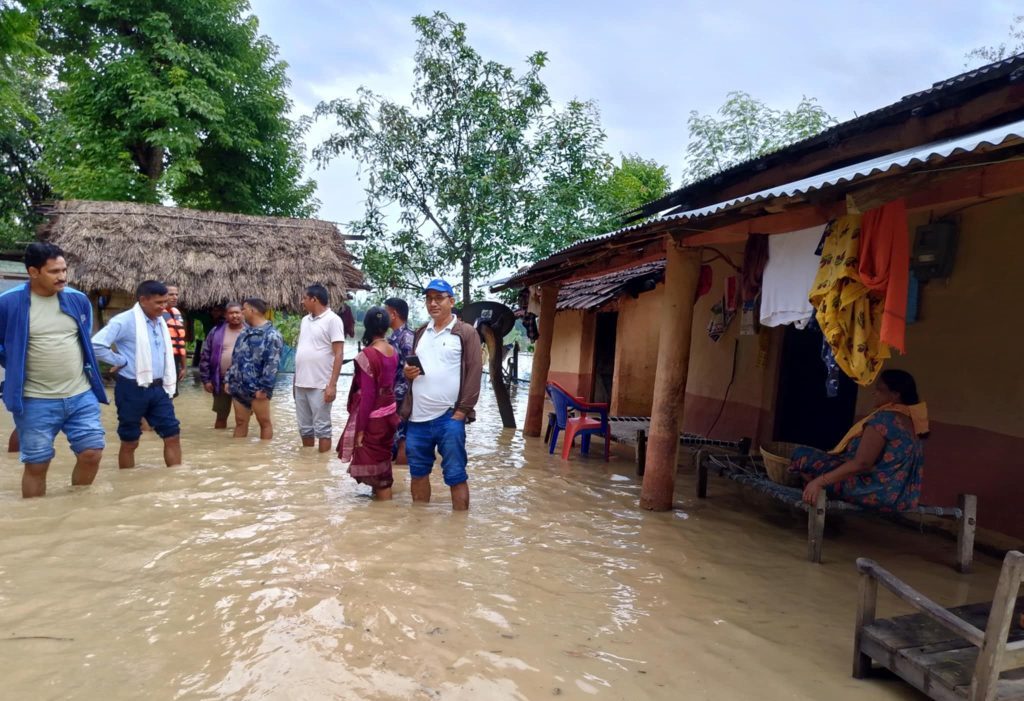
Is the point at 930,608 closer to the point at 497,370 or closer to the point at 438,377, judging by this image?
the point at 438,377

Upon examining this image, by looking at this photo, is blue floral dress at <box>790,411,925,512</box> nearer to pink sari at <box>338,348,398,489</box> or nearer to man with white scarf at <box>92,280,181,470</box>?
pink sari at <box>338,348,398,489</box>

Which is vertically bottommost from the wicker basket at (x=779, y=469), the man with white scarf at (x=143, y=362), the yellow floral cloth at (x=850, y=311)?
the wicker basket at (x=779, y=469)

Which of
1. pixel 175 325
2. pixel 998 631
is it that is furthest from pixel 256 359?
pixel 998 631

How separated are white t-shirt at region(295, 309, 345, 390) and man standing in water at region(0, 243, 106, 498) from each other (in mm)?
2409

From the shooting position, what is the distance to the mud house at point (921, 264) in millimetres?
3637

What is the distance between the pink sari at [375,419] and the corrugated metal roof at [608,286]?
4930mm

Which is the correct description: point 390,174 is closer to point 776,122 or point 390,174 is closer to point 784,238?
point 784,238

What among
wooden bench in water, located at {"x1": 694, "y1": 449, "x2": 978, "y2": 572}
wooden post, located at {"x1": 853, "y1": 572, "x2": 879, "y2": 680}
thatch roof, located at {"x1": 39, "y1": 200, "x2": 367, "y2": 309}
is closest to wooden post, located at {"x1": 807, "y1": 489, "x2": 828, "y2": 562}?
wooden bench in water, located at {"x1": 694, "y1": 449, "x2": 978, "y2": 572}

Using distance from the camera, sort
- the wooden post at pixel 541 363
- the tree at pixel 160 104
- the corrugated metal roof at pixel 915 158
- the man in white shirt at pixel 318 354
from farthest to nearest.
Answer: the tree at pixel 160 104 → the wooden post at pixel 541 363 → the man in white shirt at pixel 318 354 → the corrugated metal roof at pixel 915 158

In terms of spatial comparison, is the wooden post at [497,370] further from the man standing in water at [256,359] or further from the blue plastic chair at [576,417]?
the man standing in water at [256,359]

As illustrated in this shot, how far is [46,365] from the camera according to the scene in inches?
176

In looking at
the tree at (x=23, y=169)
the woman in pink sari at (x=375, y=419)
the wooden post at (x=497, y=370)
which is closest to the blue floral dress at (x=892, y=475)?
the woman in pink sari at (x=375, y=419)

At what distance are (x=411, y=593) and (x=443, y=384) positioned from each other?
1736mm

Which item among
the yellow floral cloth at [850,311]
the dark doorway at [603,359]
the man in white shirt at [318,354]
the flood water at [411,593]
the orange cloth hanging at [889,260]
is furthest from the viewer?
the dark doorway at [603,359]
